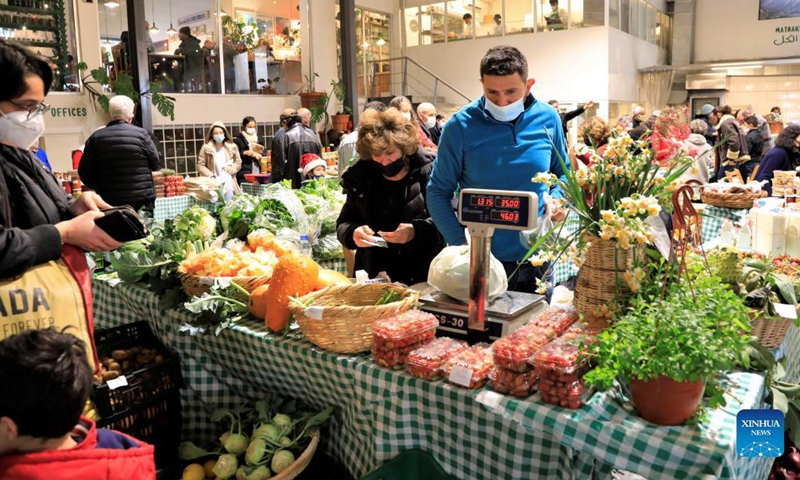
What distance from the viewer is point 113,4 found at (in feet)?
33.8

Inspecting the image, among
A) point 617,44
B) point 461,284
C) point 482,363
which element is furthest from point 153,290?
point 617,44

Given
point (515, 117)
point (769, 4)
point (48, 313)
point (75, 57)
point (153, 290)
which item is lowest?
point (153, 290)

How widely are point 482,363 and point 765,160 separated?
19.6 feet

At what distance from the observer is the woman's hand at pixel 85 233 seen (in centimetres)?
182

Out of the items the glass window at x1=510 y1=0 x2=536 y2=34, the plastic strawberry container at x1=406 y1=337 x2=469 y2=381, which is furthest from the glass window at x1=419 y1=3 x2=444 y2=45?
the plastic strawberry container at x1=406 y1=337 x2=469 y2=381

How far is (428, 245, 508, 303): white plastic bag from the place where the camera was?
2129 millimetres

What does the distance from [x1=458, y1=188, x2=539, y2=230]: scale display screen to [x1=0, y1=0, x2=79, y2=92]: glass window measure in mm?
8461

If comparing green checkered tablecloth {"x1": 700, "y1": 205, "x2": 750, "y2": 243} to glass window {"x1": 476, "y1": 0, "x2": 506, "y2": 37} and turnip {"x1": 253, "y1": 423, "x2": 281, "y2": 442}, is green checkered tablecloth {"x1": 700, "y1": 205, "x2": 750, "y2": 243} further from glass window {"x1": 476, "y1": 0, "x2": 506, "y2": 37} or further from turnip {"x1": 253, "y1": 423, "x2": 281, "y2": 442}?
glass window {"x1": 476, "y1": 0, "x2": 506, "y2": 37}

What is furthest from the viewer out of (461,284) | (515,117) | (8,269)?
(515,117)

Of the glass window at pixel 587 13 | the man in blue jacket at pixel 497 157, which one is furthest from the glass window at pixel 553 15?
the man in blue jacket at pixel 497 157

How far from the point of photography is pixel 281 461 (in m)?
2.16

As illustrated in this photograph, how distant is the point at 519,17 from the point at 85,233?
15143mm

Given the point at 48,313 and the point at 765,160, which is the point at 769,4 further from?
the point at 48,313

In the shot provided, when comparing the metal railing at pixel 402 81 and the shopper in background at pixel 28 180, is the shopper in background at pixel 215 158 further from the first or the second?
the metal railing at pixel 402 81
